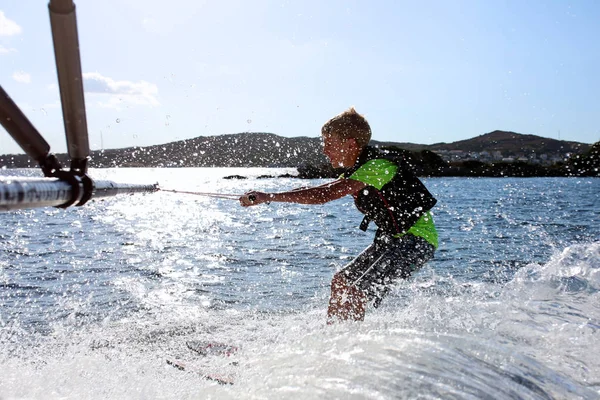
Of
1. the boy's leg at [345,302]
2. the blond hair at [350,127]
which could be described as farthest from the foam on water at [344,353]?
the blond hair at [350,127]

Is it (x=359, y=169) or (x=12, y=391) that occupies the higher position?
(x=359, y=169)

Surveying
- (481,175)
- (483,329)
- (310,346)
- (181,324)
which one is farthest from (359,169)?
(481,175)

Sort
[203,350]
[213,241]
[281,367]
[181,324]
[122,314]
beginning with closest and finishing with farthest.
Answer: [281,367] → [203,350] → [181,324] → [122,314] → [213,241]

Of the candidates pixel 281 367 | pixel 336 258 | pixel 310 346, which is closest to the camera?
pixel 281 367

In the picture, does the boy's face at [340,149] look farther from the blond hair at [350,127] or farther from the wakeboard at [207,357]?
the wakeboard at [207,357]

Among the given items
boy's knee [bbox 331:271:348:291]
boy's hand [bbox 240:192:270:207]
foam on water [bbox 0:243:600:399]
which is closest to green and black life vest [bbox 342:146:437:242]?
boy's knee [bbox 331:271:348:291]

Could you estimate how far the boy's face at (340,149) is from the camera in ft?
16.4

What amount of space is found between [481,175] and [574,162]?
2738 centimetres

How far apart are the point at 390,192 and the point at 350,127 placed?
0.68 m

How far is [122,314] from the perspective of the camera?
24.7ft

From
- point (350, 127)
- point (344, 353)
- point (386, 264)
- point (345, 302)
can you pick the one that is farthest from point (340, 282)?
point (350, 127)

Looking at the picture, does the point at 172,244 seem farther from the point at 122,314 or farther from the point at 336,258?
the point at 122,314

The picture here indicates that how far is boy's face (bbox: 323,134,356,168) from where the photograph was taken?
16.4 ft

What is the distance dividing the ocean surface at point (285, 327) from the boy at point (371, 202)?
31 centimetres
